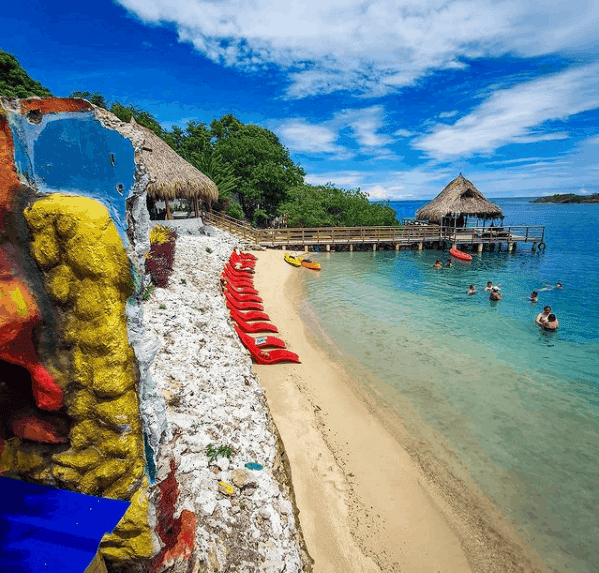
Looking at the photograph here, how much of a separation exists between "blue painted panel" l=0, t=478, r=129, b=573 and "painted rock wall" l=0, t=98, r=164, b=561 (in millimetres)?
265

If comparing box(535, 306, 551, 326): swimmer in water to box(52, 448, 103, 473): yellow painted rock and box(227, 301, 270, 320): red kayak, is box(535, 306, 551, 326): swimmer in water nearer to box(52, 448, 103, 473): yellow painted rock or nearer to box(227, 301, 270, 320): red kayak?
box(227, 301, 270, 320): red kayak

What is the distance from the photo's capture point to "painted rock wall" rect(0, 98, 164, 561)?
197 centimetres

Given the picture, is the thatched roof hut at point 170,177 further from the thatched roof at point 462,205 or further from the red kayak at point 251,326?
the thatched roof at point 462,205

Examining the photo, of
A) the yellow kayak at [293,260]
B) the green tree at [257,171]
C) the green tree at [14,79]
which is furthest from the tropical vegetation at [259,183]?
the yellow kayak at [293,260]

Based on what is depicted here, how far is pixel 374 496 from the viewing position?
19.9 feet

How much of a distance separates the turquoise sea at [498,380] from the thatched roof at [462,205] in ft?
37.4

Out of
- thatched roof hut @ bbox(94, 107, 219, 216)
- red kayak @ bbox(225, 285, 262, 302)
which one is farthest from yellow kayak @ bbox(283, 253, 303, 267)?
red kayak @ bbox(225, 285, 262, 302)

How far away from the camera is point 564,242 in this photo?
42.7 meters

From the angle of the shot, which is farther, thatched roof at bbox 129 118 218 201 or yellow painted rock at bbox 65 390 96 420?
thatched roof at bbox 129 118 218 201

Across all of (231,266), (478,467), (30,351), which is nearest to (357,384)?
(478,467)

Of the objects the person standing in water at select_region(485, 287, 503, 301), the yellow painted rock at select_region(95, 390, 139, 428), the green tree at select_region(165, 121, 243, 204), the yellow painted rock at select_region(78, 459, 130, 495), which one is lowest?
the person standing in water at select_region(485, 287, 503, 301)

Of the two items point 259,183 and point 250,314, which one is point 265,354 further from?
point 259,183

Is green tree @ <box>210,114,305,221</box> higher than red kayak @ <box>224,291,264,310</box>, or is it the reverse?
green tree @ <box>210,114,305,221</box>

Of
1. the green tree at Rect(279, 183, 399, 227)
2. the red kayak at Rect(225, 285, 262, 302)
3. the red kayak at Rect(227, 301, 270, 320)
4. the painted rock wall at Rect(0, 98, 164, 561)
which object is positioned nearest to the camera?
the painted rock wall at Rect(0, 98, 164, 561)
